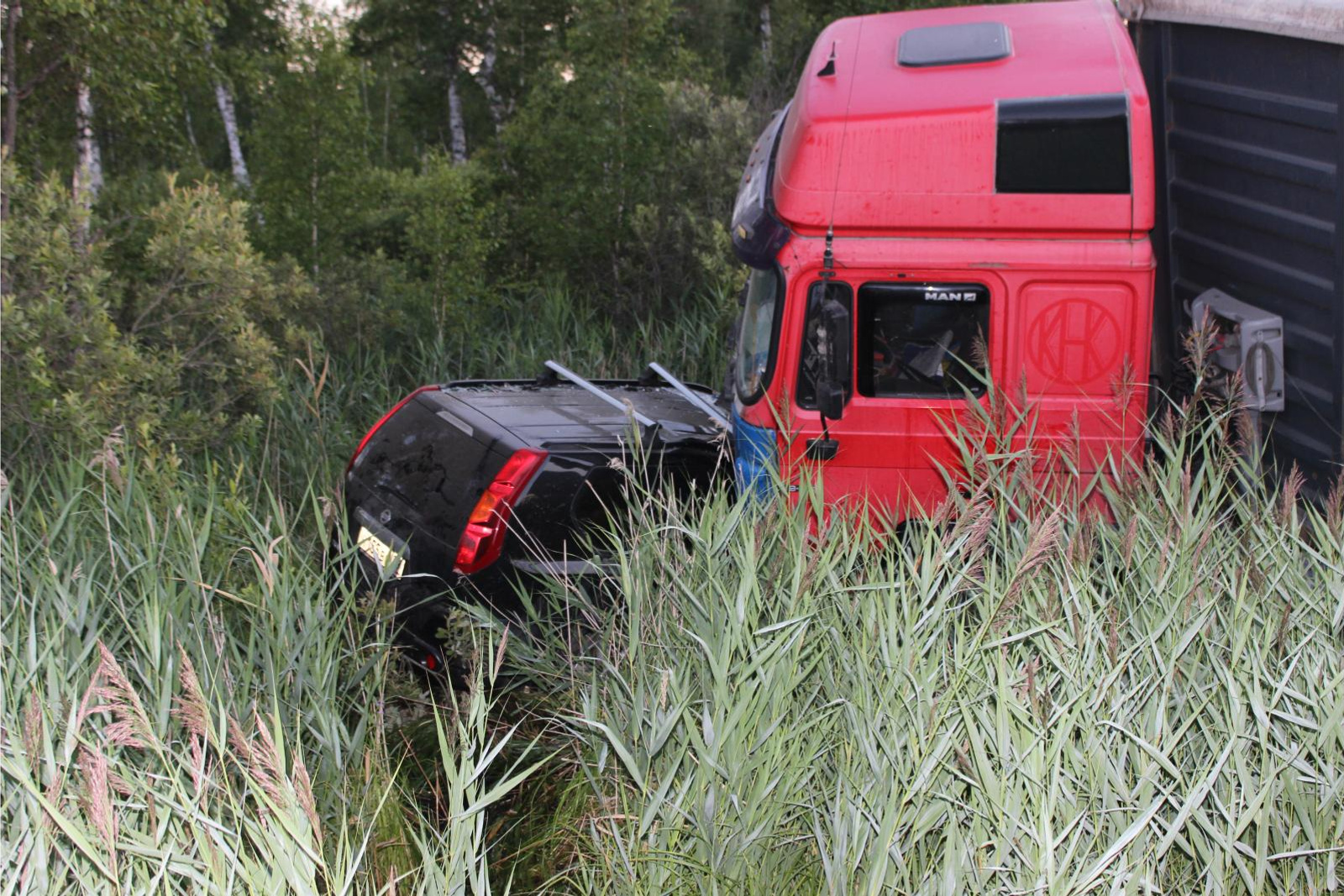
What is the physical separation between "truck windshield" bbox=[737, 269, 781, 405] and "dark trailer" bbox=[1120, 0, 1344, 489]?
1.95 m

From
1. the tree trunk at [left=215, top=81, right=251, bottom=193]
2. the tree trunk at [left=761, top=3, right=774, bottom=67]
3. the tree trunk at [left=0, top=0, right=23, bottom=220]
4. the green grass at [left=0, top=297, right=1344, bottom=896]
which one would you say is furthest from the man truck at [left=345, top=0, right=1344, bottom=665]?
the tree trunk at [left=215, top=81, right=251, bottom=193]

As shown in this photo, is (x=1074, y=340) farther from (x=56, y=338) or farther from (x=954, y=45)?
(x=56, y=338)

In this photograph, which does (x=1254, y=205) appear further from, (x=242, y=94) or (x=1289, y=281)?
(x=242, y=94)

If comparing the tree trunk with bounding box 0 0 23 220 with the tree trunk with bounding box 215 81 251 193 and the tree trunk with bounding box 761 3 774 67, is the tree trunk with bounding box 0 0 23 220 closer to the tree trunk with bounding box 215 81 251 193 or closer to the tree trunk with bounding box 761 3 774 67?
the tree trunk with bounding box 215 81 251 193

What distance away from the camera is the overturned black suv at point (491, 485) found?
5.35m

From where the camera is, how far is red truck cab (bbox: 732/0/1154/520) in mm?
5090

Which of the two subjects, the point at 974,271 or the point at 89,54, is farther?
the point at 89,54

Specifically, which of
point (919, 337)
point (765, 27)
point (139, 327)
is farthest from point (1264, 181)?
point (765, 27)

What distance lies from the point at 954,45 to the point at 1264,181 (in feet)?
4.63

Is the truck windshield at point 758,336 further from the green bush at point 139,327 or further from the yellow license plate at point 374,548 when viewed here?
the green bush at point 139,327

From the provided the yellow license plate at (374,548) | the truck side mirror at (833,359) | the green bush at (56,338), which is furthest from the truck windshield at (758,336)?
the green bush at (56,338)

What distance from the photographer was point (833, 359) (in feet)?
17.0

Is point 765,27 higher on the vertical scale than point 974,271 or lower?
higher

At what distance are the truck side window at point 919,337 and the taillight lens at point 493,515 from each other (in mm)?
1434
